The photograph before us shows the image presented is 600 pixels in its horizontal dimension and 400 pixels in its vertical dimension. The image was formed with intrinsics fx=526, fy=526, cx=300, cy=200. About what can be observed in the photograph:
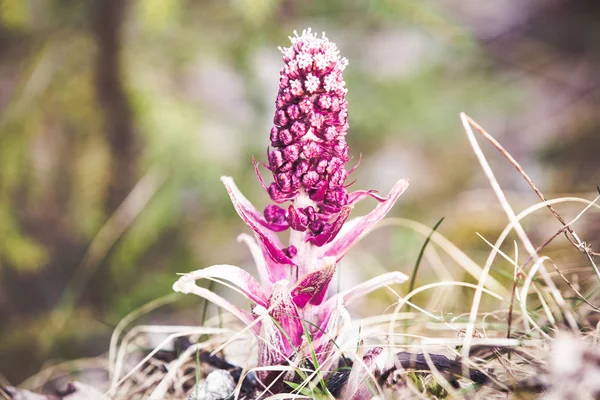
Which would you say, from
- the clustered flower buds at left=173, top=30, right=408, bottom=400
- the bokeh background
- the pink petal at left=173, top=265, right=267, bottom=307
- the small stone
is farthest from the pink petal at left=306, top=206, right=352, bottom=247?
the bokeh background

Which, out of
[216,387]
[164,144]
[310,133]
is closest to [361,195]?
[310,133]

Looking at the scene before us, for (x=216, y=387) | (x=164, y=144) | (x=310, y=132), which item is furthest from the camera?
(x=164, y=144)

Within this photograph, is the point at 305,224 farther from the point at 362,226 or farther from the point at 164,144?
the point at 164,144

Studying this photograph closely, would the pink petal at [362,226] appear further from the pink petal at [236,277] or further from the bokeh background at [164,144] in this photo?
the bokeh background at [164,144]

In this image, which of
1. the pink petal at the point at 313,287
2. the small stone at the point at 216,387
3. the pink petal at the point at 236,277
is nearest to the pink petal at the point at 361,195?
the pink petal at the point at 313,287

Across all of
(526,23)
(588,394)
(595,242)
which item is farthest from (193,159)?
(526,23)

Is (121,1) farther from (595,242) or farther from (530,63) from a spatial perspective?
(530,63)
